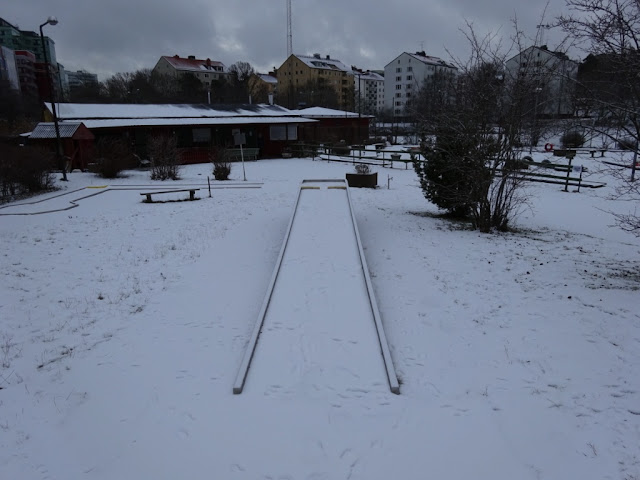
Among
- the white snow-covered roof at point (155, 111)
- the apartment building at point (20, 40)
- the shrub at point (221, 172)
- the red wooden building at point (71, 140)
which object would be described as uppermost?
the apartment building at point (20, 40)

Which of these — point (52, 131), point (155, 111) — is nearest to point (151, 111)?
point (155, 111)

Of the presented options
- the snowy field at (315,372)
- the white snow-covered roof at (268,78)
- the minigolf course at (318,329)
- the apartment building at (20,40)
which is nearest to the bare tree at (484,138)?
the snowy field at (315,372)

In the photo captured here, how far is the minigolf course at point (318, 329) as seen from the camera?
177 inches

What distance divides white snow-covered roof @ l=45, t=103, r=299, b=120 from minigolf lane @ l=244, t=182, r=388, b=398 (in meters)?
23.1

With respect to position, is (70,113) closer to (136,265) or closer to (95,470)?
Answer: (136,265)

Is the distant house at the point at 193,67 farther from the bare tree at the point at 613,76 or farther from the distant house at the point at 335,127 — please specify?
the bare tree at the point at 613,76

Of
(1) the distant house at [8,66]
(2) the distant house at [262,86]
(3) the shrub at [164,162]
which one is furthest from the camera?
(2) the distant house at [262,86]

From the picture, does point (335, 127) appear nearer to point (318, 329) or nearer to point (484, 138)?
point (484, 138)

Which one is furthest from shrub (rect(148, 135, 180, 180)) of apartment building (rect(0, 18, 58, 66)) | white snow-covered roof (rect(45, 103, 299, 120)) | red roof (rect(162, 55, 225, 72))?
apartment building (rect(0, 18, 58, 66))

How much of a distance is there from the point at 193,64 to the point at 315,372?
103307 millimetres

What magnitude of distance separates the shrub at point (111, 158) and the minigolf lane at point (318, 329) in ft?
52.1

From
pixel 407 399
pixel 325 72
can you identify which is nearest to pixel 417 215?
pixel 407 399

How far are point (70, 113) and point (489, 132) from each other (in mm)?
26321

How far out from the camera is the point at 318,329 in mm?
5395
